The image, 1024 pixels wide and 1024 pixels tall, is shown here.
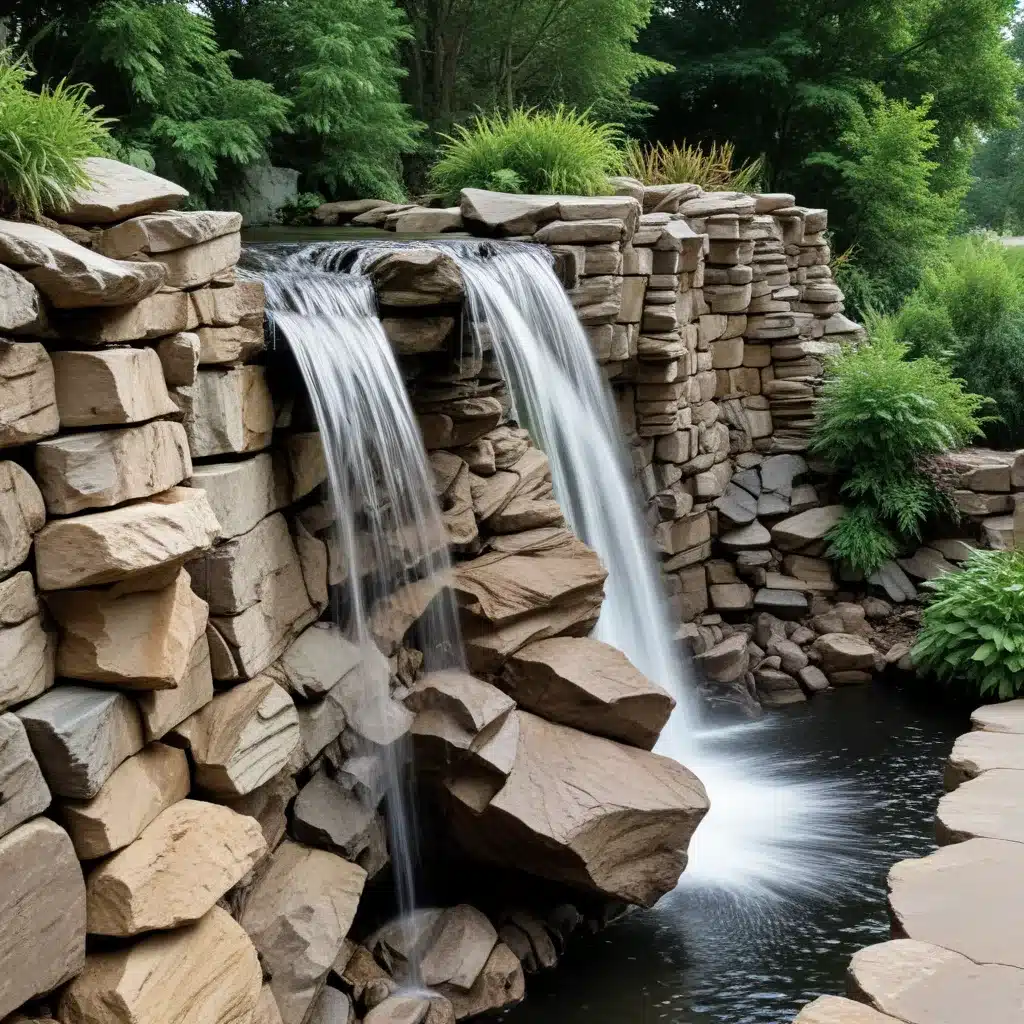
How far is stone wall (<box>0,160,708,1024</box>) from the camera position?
3.72m

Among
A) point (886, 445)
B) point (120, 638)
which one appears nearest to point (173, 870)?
point (120, 638)

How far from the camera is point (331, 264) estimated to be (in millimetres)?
6434

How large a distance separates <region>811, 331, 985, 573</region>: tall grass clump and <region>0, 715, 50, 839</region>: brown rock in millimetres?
8577

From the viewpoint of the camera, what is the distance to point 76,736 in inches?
146

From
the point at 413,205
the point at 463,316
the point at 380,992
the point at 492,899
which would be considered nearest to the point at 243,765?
the point at 380,992

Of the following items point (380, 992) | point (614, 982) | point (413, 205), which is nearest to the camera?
point (380, 992)

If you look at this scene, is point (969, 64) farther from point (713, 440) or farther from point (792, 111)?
point (713, 440)

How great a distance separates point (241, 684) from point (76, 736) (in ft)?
3.89

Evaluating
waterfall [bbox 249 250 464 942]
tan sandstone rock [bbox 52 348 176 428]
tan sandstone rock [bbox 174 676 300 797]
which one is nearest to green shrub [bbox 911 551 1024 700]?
waterfall [bbox 249 250 464 942]

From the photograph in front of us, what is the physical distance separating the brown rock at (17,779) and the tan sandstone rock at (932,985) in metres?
2.82

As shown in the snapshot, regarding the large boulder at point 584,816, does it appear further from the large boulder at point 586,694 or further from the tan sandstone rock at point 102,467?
the tan sandstone rock at point 102,467

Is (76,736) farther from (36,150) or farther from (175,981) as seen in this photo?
(36,150)

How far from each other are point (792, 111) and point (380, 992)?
1535 cm

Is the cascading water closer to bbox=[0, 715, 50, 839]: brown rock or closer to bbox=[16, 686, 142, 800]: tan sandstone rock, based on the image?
bbox=[16, 686, 142, 800]: tan sandstone rock
